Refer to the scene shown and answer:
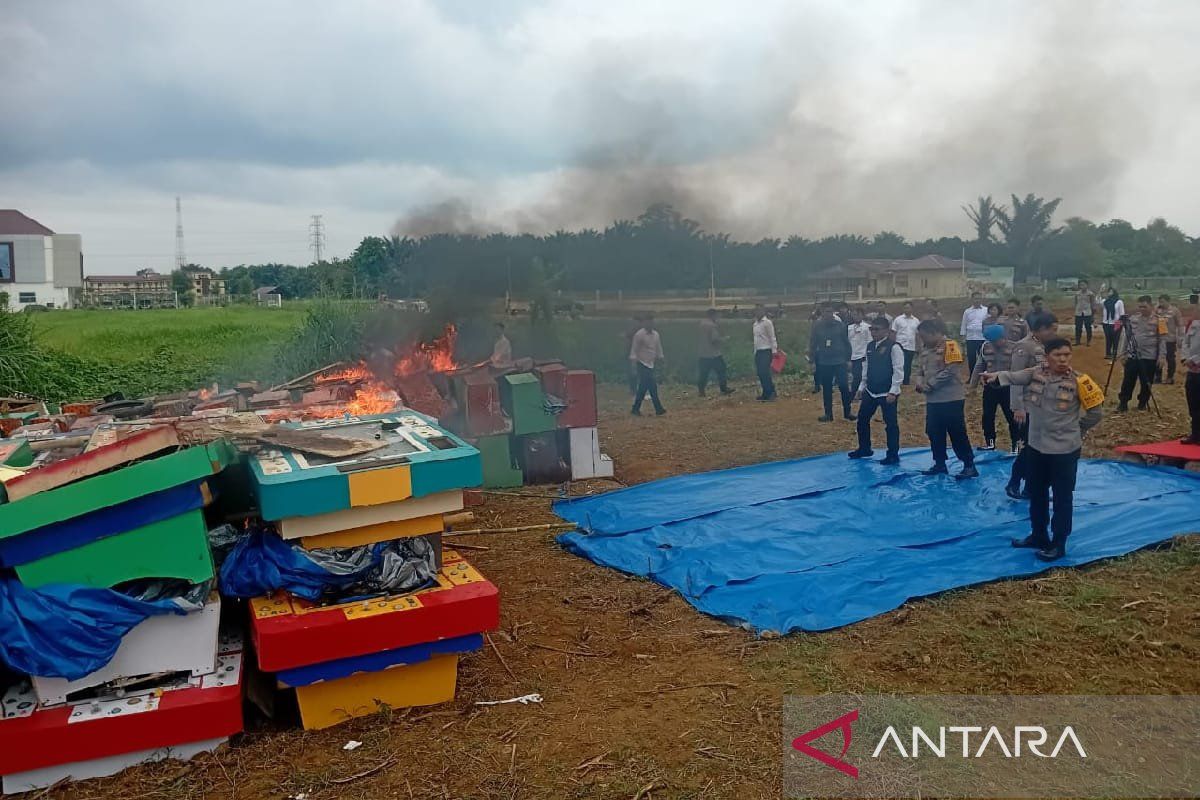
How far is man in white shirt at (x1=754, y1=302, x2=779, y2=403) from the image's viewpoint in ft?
49.3

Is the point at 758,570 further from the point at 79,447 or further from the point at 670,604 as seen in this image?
the point at 79,447

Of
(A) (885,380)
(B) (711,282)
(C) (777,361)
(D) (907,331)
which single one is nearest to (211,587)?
(A) (885,380)

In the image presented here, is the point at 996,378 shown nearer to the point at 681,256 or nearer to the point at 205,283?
the point at 681,256

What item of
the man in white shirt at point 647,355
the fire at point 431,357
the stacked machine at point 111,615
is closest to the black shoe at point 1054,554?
the stacked machine at point 111,615

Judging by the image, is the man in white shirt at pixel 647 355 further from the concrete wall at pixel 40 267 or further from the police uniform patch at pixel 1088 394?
the concrete wall at pixel 40 267

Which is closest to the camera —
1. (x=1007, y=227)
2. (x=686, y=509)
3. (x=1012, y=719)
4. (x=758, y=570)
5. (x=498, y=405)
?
(x=1012, y=719)

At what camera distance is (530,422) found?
957 centimetres

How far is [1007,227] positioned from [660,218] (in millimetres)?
32679

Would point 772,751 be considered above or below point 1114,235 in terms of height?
below

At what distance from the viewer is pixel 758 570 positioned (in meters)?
6.24

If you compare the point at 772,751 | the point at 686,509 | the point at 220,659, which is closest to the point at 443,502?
the point at 220,659

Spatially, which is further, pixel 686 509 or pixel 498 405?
pixel 498 405

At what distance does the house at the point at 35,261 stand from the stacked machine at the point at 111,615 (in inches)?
2070

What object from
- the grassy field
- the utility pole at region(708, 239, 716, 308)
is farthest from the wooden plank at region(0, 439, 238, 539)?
the utility pole at region(708, 239, 716, 308)
